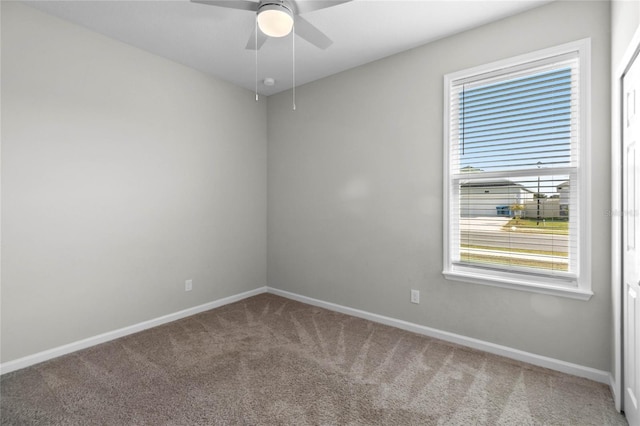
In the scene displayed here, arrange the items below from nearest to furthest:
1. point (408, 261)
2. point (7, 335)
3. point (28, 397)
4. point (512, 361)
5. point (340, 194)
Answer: point (28, 397) < point (7, 335) < point (512, 361) < point (408, 261) < point (340, 194)

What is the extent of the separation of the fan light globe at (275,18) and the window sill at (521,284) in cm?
231

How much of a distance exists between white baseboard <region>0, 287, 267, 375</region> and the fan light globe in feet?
9.33

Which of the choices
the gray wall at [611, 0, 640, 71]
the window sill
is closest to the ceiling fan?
the gray wall at [611, 0, 640, 71]

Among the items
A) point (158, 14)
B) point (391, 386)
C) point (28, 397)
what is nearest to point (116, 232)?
point (28, 397)

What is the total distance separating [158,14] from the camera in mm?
2490

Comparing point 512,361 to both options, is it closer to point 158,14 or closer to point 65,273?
point 65,273

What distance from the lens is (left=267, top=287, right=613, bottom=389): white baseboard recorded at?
2230 mm

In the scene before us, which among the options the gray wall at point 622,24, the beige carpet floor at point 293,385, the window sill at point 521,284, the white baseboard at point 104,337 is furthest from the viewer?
the white baseboard at point 104,337

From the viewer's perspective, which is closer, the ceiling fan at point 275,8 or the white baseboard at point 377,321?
the ceiling fan at point 275,8

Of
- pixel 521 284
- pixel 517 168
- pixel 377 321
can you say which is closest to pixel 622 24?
pixel 517 168

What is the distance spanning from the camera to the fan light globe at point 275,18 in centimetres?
193

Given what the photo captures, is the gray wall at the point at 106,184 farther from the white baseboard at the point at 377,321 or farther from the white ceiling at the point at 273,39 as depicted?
the white ceiling at the point at 273,39

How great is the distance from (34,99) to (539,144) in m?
3.84

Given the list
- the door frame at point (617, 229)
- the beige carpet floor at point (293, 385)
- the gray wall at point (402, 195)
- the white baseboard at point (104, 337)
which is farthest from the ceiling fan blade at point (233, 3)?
the white baseboard at point (104, 337)
